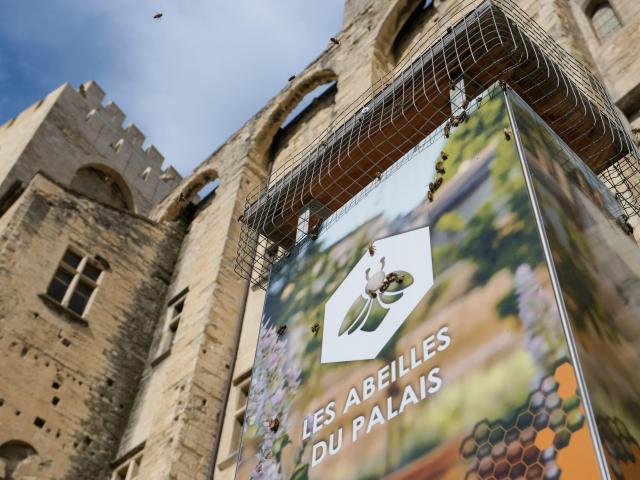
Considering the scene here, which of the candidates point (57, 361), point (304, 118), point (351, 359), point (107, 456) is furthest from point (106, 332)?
point (351, 359)

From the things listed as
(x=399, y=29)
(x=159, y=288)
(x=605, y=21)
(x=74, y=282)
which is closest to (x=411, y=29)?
(x=399, y=29)

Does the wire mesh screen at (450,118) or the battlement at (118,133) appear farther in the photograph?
the battlement at (118,133)

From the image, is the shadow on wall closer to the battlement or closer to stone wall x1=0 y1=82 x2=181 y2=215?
stone wall x1=0 y1=82 x2=181 y2=215

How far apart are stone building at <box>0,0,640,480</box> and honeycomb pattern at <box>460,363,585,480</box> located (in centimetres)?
512

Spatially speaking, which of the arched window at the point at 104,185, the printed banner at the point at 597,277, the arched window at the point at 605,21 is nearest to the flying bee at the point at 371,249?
the printed banner at the point at 597,277

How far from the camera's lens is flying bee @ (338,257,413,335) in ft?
16.5

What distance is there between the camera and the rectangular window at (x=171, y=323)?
1231cm

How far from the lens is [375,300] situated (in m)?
5.21

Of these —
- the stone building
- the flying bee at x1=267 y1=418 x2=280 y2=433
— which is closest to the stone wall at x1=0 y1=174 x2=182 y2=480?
the stone building

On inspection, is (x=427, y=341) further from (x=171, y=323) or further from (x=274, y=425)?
(x=171, y=323)

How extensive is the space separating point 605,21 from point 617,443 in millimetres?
7661

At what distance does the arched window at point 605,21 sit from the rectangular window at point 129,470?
25.1 ft

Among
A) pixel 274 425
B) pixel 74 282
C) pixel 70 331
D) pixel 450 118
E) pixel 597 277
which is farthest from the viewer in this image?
pixel 74 282

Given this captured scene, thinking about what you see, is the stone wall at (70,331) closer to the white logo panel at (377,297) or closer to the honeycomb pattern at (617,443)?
the white logo panel at (377,297)
